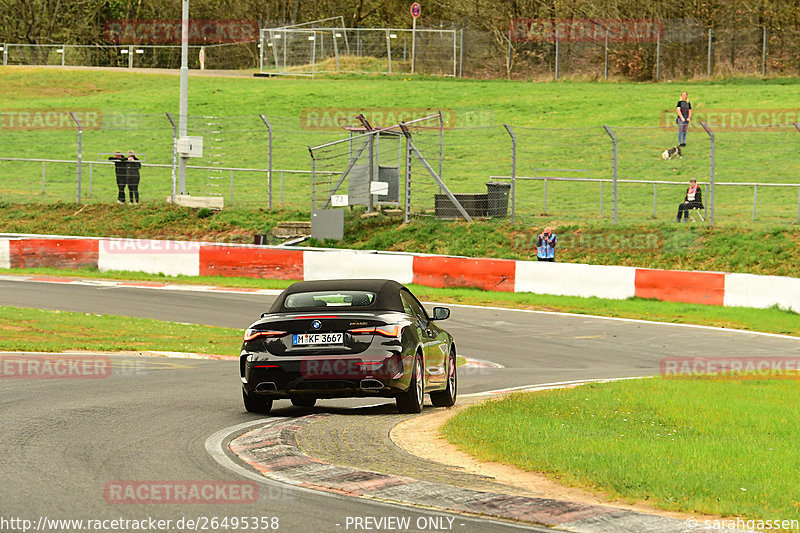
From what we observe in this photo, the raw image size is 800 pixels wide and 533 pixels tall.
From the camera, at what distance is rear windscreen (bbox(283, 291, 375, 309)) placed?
11.6 meters

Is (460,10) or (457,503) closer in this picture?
(457,503)

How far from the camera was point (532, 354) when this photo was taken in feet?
61.4

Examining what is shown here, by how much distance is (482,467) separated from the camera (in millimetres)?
8359

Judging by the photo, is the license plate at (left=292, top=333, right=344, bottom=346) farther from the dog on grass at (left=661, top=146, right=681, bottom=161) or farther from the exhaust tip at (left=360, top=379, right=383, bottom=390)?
the dog on grass at (left=661, top=146, right=681, bottom=161)

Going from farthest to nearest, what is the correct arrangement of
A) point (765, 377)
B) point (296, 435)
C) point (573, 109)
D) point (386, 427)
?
point (573, 109) < point (765, 377) < point (386, 427) < point (296, 435)

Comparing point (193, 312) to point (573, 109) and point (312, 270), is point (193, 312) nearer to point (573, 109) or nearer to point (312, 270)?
point (312, 270)

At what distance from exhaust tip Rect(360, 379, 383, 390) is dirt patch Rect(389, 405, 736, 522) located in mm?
420

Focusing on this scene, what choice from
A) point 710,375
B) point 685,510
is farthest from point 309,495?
point 710,375

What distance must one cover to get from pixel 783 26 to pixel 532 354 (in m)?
40.0

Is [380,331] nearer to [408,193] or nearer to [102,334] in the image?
[102,334]

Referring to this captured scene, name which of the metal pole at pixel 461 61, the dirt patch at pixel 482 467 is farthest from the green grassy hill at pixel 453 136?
the dirt patch at pixel 482 467

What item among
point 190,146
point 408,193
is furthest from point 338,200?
point 190,146

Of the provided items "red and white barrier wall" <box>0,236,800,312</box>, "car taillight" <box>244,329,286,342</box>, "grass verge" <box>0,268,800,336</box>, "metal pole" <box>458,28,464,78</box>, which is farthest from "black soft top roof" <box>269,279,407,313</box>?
"metal pole" <box>458,28,464,78</box>

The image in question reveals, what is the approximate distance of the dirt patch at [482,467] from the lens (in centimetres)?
712
